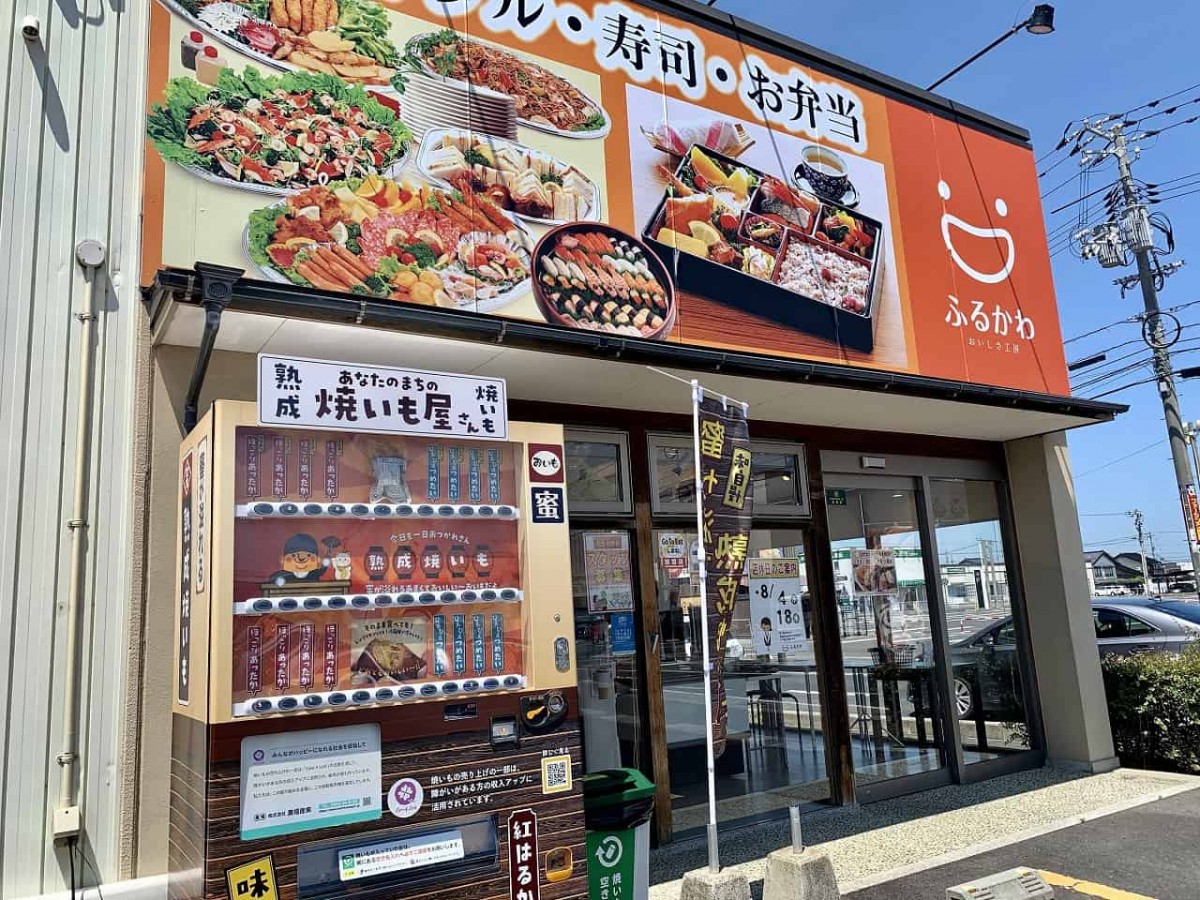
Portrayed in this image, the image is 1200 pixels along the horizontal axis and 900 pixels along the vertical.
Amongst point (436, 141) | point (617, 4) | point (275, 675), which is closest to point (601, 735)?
point (275, 675)

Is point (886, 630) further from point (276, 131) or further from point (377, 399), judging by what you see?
point (276, 131)

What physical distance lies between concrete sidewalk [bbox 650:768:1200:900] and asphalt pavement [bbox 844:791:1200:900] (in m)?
0.13

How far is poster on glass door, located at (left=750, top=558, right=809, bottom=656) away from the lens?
22.3 feet

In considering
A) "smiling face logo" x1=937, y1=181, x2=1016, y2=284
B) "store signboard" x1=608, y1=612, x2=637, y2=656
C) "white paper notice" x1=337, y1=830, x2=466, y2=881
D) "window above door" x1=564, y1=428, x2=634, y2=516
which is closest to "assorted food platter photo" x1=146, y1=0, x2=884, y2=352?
"window above door" x1=564, y1=428, x2=634, y2=516

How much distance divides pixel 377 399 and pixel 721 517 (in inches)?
79.0

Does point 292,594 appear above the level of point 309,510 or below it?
below

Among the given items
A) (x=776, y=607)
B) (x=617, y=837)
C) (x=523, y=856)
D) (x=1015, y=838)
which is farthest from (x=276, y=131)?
(x=1015, y=838)

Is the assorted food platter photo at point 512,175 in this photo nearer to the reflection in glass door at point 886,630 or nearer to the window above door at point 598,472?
the window above door at point 598,472

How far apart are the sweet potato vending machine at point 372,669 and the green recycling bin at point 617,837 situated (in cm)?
20

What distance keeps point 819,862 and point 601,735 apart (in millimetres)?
1903

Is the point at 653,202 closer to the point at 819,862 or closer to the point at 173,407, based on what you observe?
the point at 173,407

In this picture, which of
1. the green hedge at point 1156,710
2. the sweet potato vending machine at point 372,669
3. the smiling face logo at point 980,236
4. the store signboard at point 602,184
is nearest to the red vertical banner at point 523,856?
the sweet potato vending machine at point 372,669

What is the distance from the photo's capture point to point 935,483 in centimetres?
812

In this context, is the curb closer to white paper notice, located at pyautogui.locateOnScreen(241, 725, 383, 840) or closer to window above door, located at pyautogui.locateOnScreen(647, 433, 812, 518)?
window above door, located at pyautogui.locateOnScreen(647, 433, 812, 518)
